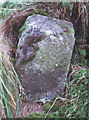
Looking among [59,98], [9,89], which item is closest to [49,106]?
[59,98]

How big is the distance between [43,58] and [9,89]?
438 mm

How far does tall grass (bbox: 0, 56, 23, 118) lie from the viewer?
5.30 feet

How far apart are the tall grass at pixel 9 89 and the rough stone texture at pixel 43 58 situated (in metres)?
0.13

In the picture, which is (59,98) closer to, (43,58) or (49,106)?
(49,106)

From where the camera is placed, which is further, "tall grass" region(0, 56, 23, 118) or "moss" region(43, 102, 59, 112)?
"moss" region(43, 102, 59, 112)

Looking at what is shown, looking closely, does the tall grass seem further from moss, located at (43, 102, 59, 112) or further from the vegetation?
moss, located at (43, 102, 59, 112)

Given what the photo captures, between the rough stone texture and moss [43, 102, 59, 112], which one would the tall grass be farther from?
moss [43, 102, 59, 112]

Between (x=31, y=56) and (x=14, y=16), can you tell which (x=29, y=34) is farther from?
(x=14, y=16)

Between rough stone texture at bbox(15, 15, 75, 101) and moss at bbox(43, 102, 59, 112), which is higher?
rough stone texture at bbox(15, 15, 75, 101)

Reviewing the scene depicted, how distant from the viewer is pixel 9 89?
1.68 m

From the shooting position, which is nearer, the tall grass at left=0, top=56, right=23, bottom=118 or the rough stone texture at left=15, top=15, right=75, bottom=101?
the tall grass at left=0, top=56, right=23, bottom=118

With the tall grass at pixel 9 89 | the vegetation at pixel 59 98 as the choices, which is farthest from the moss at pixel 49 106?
the tall grass at pixel 9 89

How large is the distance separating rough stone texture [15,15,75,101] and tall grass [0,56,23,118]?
0.13 meters

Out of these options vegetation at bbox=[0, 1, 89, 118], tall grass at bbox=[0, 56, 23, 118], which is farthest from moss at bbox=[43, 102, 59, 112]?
tall grass at bbox=[0, 56, 23, 118]
